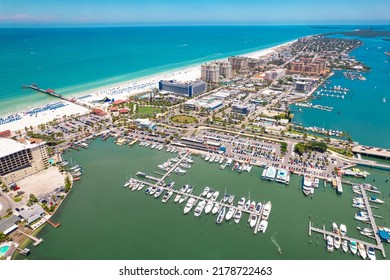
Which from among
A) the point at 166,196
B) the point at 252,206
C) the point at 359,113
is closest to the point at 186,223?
the point at 166,196

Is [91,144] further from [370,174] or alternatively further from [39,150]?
[370,174]

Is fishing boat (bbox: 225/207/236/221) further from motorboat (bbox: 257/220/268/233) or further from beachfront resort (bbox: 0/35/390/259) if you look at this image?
motorboat (bbox: 257/220/268/233)

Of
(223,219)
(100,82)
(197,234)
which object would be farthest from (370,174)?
(100,82)

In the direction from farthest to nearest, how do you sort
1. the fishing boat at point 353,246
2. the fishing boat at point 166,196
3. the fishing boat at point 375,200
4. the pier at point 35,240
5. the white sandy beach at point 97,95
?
the white sandy beach at point 97,95, the fishing boat at point 166,196, the fishing boat at point 375,200, the pier at point 35,240, the fishing boat at point 353,246

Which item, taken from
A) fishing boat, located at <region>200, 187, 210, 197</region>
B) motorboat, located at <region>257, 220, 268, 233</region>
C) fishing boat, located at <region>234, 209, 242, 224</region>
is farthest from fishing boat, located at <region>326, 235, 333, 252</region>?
fishing boat, located at <region>200, 187, 210, 197</region>

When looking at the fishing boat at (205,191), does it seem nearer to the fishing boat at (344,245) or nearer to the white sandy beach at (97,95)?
the fishing boat at (344,245)

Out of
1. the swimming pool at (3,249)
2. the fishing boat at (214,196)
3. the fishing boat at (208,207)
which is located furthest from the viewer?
the fishing boat at (214,196)

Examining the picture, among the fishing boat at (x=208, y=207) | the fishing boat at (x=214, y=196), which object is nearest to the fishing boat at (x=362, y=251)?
the fishing boat at (x=208, y=207)
